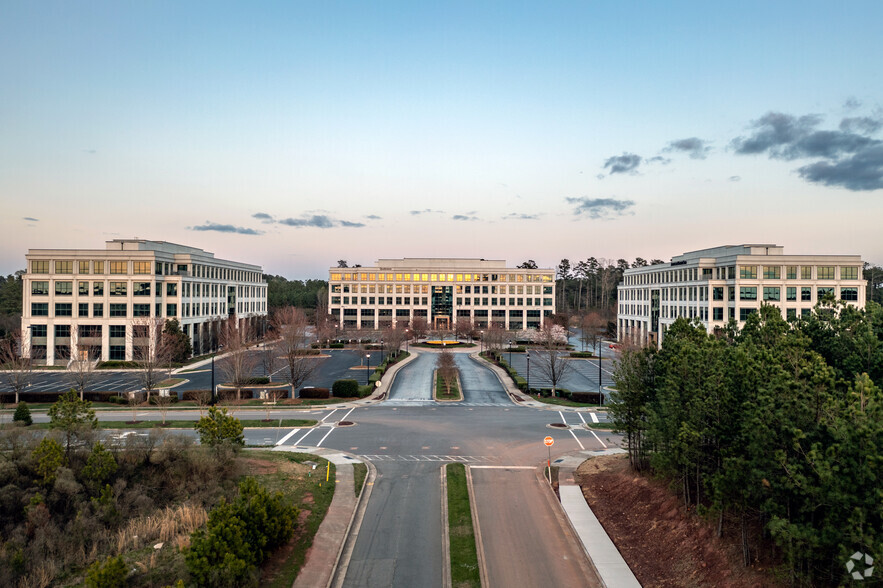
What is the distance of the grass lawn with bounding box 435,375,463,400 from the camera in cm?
4759

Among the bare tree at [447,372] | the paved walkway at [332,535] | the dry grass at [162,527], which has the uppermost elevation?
the bare tree at [447,372]

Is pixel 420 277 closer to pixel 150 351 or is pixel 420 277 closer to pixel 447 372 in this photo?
Result: pixel 447 372

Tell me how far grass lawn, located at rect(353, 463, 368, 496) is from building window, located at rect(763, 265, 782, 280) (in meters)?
66.5

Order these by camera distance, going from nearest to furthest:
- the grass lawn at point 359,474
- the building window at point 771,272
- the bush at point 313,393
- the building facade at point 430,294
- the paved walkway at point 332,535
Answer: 1. the paved walkway at point 332,535
2. the grass lawn at point 359,474
3. the bush at point 313,393
4. the building window at point 771,272
5. the building facade at point 430,294

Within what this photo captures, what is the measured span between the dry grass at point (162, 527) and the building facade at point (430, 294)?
94721 mm

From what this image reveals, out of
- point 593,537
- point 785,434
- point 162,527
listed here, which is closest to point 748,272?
point 593,537

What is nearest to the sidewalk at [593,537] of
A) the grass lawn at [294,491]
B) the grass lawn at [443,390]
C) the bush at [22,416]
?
the grass lawn at [294,491]

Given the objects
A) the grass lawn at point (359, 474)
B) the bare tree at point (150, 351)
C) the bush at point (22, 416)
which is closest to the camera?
the grass lawn at point (359, 474)

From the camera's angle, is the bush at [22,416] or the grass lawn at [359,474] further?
the bush at [22,416]

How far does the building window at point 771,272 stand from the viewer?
7075cm

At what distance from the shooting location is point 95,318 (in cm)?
6962

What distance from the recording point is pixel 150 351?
171 ft

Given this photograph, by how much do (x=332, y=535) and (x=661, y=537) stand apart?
12013 mm

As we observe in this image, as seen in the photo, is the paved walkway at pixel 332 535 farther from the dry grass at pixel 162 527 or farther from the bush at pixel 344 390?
the bush at pixel 344 390
